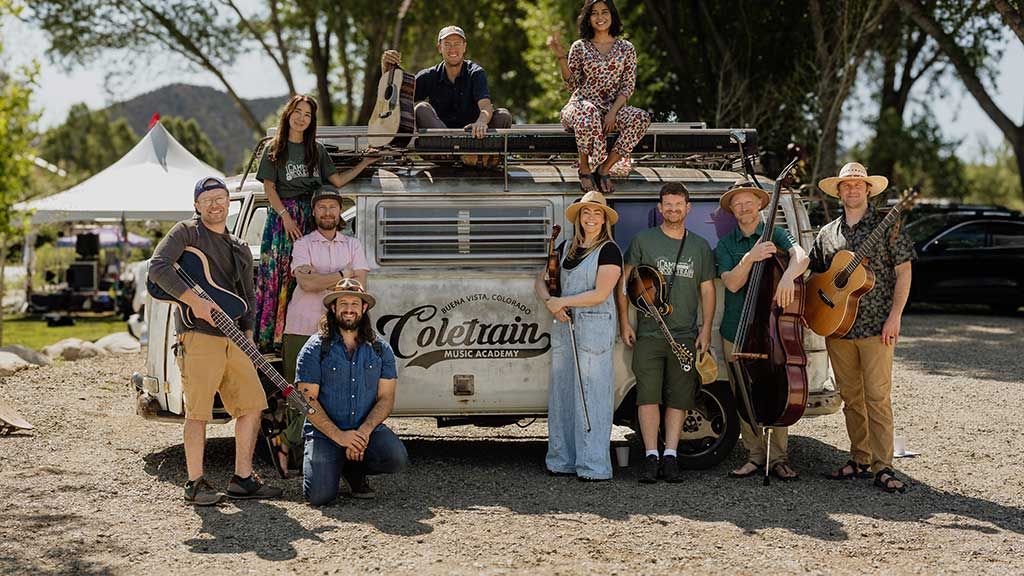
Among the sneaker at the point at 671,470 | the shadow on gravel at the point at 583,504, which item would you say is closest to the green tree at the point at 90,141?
the shadow on gravel at the point at 583,504

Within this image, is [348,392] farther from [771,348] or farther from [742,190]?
[742,190]

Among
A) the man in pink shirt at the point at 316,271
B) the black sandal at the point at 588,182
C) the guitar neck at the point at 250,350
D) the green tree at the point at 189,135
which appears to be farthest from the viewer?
the green tree at the point at 189,135

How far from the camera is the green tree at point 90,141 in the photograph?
2511 inches

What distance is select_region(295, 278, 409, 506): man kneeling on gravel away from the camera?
702cm

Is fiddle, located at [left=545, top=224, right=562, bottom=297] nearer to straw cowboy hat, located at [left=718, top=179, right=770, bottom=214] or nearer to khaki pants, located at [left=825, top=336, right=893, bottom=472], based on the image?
straw cowboy hat, located at [left=718, top=179, right=770, bottom=214]

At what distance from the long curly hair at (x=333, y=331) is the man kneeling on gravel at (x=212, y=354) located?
1.41ft

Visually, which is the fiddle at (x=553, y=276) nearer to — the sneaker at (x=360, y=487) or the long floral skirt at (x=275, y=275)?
the long floral skirt at (x=275, y=275)

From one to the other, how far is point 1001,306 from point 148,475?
16.8 m

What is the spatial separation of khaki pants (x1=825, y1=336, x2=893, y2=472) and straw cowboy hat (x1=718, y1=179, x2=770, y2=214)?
1.04m

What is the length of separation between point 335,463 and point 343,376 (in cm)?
52

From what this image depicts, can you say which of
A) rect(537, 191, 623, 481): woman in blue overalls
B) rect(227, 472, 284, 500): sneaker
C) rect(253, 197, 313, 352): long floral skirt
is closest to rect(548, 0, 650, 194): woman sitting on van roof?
rect(537, 191, 623, 481): woman in blue overalls

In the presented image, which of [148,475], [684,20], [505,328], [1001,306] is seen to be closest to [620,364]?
[505,328]

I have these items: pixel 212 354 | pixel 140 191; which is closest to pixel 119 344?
pixel 140 191

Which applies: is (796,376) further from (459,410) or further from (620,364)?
(459,410)
